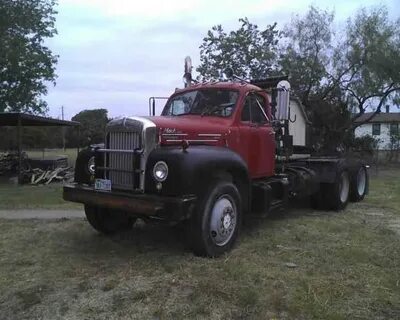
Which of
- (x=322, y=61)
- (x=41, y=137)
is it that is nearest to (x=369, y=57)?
(x=322, y=61)

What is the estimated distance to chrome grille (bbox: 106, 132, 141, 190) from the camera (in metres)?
7.43

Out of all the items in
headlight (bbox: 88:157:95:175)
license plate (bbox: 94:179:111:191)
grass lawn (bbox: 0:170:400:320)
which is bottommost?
grass lawn (bbox: 0:170:400:320)

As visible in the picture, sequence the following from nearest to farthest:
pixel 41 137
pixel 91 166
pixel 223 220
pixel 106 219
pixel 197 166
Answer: pixel 197 166
pixel 223 220
pixel 91 166
pixel 106 219
pixel 41 137

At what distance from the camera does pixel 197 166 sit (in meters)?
7.08

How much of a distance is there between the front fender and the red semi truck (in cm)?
1

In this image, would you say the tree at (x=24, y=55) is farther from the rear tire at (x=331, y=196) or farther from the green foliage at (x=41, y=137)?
the green foliage at (x=41, y=137)

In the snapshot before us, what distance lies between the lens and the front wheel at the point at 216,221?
7195 mm

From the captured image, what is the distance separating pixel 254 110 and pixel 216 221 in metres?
2.49

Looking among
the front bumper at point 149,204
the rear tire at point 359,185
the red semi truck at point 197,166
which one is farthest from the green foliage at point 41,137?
the front bumper at point 149,204

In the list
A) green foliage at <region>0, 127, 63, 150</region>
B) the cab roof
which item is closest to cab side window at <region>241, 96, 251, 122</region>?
the cab roof

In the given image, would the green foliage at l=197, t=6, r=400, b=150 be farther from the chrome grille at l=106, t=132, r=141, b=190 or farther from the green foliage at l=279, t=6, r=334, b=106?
the chrome grille at l=106, t=132, r=141, b=190

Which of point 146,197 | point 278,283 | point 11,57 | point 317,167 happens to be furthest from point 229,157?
point 11,57

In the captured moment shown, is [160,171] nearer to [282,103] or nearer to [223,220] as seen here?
[223,220]

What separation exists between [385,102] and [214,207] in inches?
1071
